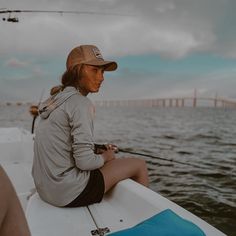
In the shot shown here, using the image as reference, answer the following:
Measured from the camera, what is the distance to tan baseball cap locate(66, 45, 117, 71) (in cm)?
275

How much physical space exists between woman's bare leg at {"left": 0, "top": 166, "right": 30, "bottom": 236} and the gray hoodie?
1527 mm

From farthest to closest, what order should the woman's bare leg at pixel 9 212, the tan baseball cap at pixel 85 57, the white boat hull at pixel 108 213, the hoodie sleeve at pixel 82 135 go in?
the tan baseball cap at pixel 85 57 < the hoodie sleeve at pixel 82 135 < the white boat hull at pixel 108 213 < the woman's bare leg at pixel 9 212

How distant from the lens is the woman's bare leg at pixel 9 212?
0.95 metres

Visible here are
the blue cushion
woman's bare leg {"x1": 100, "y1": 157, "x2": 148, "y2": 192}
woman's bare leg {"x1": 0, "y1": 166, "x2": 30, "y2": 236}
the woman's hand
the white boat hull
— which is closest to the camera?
woman's bare leg {"x1": 0, "y1": 166, "x2": 30, "y2": 236}

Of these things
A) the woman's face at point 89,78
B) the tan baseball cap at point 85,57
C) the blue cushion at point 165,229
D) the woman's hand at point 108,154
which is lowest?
the blue cushion at point 165,229

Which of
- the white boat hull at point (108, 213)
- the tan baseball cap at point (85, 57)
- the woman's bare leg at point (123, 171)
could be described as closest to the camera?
the white boat hull at point (108, 213)

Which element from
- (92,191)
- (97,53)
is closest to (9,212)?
(92,191)

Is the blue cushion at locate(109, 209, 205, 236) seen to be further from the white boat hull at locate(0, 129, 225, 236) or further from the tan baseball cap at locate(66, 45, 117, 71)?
the tan baseball cap at locate(66, 45, 117, 71)

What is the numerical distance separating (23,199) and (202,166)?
6639 mm

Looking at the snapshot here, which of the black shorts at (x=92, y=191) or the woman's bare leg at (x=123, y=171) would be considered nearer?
the black shorts at (x=92, y=191)

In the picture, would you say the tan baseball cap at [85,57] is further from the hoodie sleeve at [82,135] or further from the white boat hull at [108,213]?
the white boat hull at [108,213]

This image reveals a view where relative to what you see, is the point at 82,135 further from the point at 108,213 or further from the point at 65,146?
the point at 108,213

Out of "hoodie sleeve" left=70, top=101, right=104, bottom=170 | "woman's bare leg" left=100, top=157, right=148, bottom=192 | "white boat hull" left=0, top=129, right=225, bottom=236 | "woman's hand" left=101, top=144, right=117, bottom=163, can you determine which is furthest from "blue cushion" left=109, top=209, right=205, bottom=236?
"woman's hand" left=101, top=144, right=117, bottom=163

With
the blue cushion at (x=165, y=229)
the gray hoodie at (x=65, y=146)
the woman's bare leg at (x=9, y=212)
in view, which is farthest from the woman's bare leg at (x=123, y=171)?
the woman's bare leg at (x=9, y=212)
